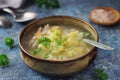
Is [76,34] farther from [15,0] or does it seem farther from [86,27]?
[15,0]

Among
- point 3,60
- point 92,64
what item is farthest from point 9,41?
point 92,64

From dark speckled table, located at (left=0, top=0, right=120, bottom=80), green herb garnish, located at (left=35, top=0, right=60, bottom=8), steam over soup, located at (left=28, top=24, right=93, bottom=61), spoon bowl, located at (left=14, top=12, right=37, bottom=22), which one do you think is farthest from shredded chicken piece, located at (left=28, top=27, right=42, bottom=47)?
green herb garnish, located at (left=35, top=0, right=60, bottom=8)

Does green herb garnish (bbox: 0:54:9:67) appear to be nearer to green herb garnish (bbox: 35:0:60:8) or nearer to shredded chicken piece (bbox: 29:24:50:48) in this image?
shredded chicken piece (bbox: 29:24:50:48)

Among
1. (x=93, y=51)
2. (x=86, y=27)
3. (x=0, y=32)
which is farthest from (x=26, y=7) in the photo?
(x=93, y=51)

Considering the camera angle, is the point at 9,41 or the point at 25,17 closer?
the point at 9,41

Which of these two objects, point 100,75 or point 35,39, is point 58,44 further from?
point 100,75

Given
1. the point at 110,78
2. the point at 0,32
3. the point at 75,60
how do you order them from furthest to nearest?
the point at 0,32
the point at 110,78
the point at 75,60
